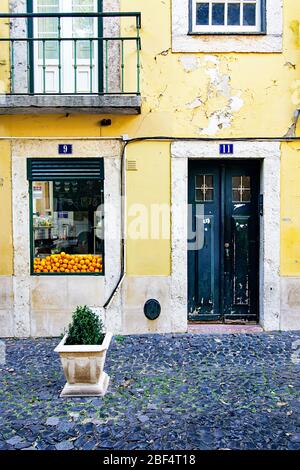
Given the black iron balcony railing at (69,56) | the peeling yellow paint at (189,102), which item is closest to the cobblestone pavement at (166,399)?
the peeling yellow paint at (189,102)

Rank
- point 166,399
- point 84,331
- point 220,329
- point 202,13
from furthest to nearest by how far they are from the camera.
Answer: point 220,329
point 202,13
point 84,331
point 166,399

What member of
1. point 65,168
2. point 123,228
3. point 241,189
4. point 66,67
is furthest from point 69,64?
point 241,189

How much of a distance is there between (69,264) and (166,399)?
9.74 feet

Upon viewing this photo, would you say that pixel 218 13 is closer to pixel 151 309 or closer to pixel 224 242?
pixel 224 242

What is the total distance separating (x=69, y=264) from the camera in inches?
270

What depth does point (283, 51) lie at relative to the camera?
260 inches

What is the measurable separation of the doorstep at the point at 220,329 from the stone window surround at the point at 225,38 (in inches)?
164

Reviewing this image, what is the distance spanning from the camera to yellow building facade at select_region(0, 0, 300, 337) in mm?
6590

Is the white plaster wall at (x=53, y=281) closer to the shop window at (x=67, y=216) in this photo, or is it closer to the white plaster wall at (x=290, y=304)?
the shop window at (x=67, y=216)

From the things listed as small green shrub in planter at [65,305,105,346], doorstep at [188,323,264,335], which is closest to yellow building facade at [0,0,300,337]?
doorstep at [188,323,264,335]

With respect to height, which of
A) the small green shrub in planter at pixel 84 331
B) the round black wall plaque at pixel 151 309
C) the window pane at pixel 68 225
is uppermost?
the window pane at pixel 68 225

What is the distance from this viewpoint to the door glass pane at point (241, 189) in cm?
708

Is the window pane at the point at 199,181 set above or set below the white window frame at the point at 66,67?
below

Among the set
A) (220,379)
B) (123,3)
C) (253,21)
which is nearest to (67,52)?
(123,3)
